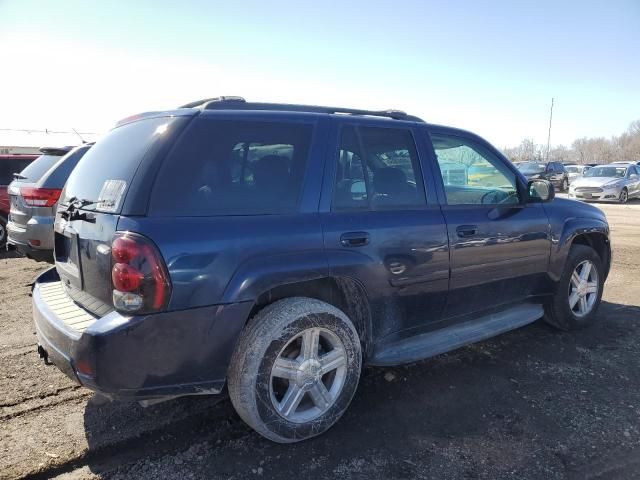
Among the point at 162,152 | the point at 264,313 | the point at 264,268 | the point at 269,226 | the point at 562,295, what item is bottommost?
the point at 562,295

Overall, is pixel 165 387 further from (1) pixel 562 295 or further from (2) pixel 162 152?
(1) pixel 562 295

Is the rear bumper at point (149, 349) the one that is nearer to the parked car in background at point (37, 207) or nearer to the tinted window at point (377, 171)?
the tinted window at point (377, 171)

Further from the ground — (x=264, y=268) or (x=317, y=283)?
(x=264, y=268)

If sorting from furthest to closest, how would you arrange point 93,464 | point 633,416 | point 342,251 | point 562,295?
1. point 562,295
2. point 633,416
3. point 342,251
4. point 93,464

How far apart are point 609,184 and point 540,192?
60.3ft

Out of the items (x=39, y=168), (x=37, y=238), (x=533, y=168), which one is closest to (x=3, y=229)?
(x=39, y=168)

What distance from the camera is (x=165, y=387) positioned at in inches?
92.1

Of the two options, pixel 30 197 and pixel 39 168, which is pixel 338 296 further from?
pixel 39 168

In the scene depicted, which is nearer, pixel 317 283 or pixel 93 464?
pixel 93 464

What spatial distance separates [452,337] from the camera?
3412 mm

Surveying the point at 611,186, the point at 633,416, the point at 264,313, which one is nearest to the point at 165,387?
the point at 264,313

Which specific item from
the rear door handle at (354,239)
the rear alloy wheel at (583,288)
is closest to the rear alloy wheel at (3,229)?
the rear door handle at (354,239)

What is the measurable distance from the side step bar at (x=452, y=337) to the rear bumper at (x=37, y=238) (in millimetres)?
4282

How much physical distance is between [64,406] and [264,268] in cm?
182
